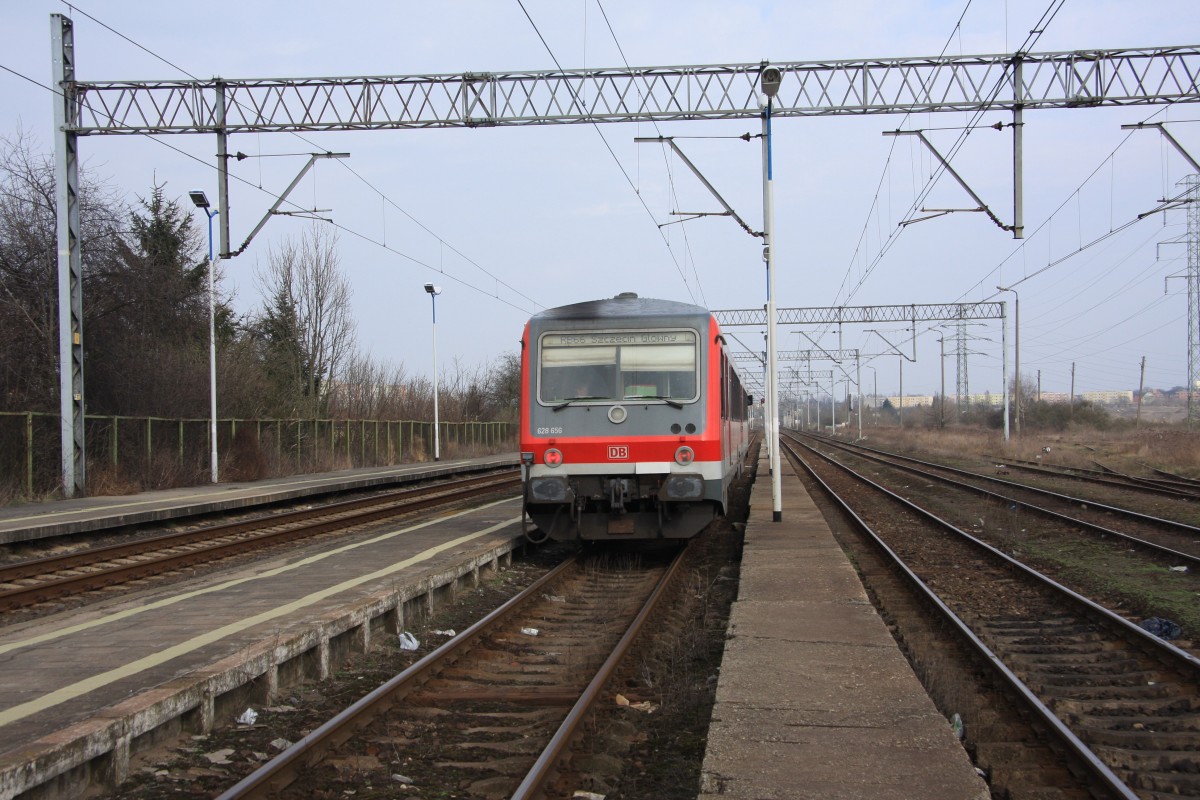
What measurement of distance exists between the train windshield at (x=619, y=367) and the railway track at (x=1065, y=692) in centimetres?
340

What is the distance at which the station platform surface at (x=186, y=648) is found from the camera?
15.4 ft

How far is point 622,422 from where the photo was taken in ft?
37.4

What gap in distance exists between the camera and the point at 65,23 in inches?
728

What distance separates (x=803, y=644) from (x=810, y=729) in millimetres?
2060

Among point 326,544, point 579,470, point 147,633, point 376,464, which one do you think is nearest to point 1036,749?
point 147,633

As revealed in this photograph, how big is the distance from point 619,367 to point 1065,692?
6.29 metres

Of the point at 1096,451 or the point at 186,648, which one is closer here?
the point at 186,648

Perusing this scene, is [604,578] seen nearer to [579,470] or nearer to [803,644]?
[579,470]

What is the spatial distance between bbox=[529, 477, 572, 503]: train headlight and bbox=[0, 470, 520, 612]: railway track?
4169 mm

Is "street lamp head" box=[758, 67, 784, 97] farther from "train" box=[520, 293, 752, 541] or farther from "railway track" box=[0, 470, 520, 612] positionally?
"railway track" box=[0, 470, 520, 612]

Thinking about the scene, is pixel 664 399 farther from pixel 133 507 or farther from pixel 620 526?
pixel 133 507

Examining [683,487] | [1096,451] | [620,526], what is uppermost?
[683,487]

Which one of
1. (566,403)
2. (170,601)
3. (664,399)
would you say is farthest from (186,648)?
(664,399)

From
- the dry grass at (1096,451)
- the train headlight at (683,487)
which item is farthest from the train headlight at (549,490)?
the dry grass at (1096,451)
